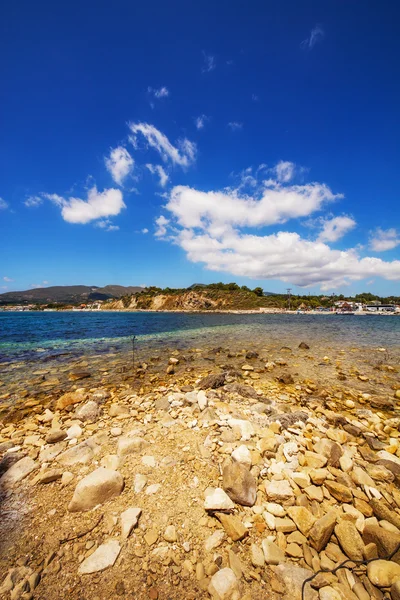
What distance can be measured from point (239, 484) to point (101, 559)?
2.05 meters

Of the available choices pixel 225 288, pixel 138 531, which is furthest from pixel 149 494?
pixel 225 288

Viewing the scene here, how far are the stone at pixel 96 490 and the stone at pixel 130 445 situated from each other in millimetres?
782

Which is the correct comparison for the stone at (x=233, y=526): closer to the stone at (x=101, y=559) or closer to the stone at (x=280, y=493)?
the stone at (x=280, y=493)

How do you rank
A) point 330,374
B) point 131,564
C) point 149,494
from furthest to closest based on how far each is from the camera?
point 330,374 → point 149,494 → point 131,564

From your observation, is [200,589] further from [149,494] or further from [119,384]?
[119,384]

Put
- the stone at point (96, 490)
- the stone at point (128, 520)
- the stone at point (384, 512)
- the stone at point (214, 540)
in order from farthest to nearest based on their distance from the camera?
the stone at point (96, 490)
the stone at point (384, 512)
the stone at point (128, 520)
the stone at point (214, 540)

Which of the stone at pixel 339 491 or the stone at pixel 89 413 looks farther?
the stone at pixel 89 413

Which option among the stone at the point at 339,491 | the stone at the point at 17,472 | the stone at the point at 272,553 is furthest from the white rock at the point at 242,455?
the stone at the point at 17,472

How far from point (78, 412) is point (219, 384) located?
→ 4.98 m

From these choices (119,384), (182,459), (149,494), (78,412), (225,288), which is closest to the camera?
(149,494)

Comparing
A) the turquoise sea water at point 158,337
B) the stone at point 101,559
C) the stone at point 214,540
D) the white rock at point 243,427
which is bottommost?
the turquoise sea water at point 158,337

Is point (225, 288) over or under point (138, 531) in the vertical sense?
over

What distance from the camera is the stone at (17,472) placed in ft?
13.3

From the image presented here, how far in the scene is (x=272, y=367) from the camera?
1247cm
